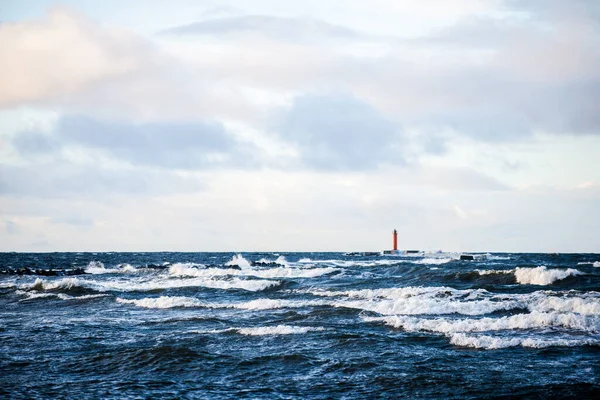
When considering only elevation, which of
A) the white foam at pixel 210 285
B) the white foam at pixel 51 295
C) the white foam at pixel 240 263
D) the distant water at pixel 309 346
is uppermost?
the white foam at pixel 240 263

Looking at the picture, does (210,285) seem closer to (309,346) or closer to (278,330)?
(278,330)

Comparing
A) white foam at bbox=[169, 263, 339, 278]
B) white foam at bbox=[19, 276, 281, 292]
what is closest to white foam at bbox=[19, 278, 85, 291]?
white foam at bbox=[19, 276, 281, 292]

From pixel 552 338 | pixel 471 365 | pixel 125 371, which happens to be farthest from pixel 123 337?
pixel 552 338

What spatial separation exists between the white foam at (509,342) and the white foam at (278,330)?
5017 mm

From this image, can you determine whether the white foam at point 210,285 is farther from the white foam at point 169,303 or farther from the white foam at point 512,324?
the white foam at point 512,324

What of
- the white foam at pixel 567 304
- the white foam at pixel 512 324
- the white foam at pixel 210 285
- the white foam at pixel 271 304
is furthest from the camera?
the white foam at pixel 210 285

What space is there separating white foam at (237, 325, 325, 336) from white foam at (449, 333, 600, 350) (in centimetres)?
502

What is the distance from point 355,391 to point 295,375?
2020mm

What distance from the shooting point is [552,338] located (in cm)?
1880

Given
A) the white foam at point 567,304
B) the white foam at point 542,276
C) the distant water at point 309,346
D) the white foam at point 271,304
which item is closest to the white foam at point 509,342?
the distant water at point 309,346

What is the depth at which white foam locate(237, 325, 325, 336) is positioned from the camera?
68.2 ft

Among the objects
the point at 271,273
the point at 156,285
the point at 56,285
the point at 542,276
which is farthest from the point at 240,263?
the point at 542,276

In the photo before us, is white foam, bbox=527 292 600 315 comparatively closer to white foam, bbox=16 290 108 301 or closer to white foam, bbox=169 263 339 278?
white foam, bbox=16 290 108 301

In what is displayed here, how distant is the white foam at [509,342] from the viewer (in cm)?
1770
